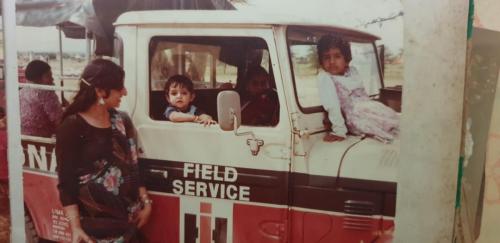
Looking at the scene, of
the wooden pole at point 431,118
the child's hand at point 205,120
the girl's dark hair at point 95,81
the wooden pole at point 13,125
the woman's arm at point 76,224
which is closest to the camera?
the wooden pole at point 431,118

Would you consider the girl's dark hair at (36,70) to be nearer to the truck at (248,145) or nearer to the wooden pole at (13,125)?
the wooden pole at (13,125)

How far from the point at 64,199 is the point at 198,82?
819 mm

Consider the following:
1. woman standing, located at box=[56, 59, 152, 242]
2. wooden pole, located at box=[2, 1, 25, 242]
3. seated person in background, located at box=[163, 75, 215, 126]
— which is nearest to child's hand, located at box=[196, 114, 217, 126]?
seated person in background, located at box=[163, 75, 215, 126]

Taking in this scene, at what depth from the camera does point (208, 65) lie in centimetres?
207

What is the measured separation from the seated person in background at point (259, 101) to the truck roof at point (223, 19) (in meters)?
0.18

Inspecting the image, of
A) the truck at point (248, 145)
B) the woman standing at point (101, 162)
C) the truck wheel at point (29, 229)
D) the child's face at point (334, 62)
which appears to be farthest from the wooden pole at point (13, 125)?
the child's face at point (334, 62)

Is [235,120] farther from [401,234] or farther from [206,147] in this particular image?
[401,234]

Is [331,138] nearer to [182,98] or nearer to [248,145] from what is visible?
[248,145]

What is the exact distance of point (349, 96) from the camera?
6.27 ft

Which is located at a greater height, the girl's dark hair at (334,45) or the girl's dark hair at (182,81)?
the girl's dark hair at (334,45)

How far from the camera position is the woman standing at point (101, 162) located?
2217mm

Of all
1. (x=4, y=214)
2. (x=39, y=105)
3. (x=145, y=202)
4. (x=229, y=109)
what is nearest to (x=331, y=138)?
(x=229, y=109)

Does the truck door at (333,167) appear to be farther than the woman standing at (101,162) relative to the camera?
No

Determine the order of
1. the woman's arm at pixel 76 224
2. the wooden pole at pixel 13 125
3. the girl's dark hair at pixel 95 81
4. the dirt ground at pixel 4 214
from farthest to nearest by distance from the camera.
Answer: the dirt ground at pixel 4 214
the wooden pole at pixel 13 125
the woman's arm at pixel 76 224
the girl's dark hair at pixel 95 81
